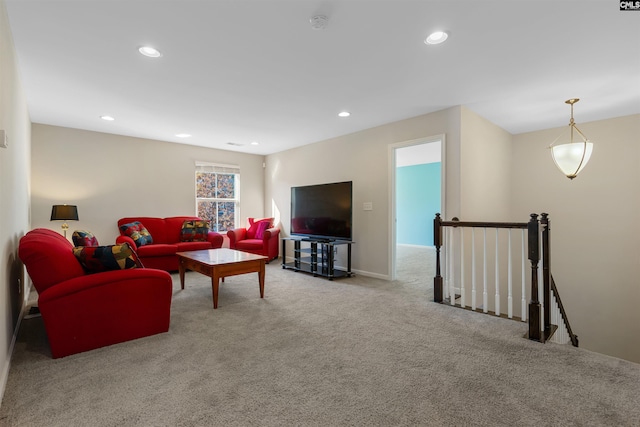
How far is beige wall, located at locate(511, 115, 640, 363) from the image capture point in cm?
431

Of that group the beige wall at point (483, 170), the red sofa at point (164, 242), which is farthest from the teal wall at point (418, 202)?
the red sofa at point (164, 242)

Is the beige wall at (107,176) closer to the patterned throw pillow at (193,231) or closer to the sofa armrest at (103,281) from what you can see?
the patterned throw pillow at (193,231)

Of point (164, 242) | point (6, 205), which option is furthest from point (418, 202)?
point (6, 205)

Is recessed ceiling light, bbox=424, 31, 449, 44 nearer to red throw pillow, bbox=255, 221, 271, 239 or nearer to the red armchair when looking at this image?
the red armchair

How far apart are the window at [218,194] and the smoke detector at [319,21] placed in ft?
15.7

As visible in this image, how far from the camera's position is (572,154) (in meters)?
3.56

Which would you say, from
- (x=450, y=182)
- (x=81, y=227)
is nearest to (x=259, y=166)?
(x=81, y=227)

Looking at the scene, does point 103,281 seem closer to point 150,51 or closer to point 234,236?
point 150,51

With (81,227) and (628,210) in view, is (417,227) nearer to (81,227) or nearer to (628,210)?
(628,210)

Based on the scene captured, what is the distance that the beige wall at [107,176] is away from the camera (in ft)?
15.8

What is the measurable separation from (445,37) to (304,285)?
10.8 feet

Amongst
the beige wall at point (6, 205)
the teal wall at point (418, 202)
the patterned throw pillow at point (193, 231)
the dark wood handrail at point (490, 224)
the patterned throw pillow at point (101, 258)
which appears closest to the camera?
the beige wall at point (6, 205)

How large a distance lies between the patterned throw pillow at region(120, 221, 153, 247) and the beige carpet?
202 centimetres

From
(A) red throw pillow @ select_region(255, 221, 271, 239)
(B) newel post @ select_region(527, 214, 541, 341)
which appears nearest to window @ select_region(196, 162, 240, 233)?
(A) red throw pillow @ select_region(255, 221, 271, 239)
